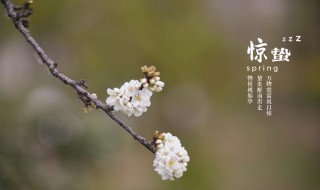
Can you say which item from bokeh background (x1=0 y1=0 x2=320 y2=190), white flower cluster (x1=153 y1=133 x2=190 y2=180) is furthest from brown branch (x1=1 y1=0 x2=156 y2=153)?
bokeh background (x1=0 y1=0 x2=320 y2=190)

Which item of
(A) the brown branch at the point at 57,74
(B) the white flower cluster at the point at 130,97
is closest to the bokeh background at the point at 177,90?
(B) the white flower cluster at the point at 130,97

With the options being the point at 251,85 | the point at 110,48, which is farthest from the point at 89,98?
the point at 110,48

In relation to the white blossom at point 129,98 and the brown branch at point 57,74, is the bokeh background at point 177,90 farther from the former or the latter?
the brown branch at point 57,74

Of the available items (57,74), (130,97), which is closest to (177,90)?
(130,97)

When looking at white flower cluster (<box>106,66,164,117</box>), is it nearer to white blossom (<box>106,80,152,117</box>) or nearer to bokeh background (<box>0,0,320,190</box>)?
white blossom (<box>106,80,152,117</box>)

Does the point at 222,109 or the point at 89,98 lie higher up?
the point at 222,109

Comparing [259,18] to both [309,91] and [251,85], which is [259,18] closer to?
[309,91]
